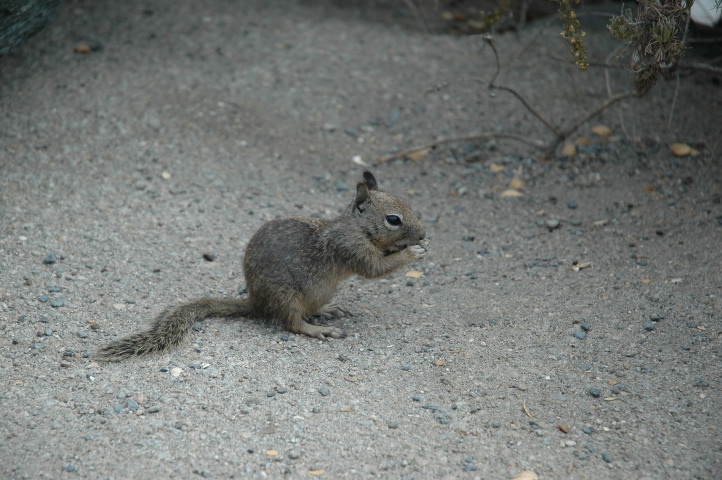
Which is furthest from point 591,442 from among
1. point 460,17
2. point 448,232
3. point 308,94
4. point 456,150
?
point 460,17

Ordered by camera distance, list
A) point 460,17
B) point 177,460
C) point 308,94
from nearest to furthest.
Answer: point 177,460, point 308,94, point 460,17

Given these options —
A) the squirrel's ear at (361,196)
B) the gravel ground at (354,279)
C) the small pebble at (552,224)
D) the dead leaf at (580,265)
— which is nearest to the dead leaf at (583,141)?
the gravel ground at (354,279)

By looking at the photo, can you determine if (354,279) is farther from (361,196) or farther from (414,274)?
(361,196)

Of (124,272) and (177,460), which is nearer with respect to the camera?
(177,460)

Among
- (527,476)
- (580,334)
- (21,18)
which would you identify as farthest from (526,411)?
(21,18)

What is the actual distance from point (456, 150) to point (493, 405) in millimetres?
3508

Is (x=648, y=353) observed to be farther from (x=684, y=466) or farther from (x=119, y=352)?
(x=119, y=352)

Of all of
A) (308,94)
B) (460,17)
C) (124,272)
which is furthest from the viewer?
(460,17)

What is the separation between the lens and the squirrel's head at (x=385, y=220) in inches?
188

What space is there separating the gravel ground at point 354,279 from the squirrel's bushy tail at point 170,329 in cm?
8

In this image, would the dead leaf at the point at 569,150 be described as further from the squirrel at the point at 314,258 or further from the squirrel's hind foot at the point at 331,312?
the squirrel's hind foot at the point at 331,312

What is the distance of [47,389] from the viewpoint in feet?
13.1

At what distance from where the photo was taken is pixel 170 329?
14.6ft

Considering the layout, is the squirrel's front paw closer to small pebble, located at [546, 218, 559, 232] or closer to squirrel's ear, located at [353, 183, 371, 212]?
squirrel's ear, located at [353, 183, 371, 212]
